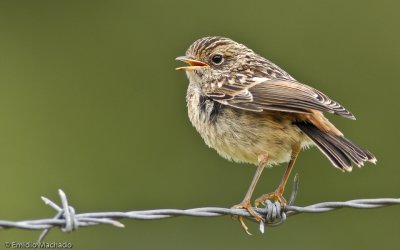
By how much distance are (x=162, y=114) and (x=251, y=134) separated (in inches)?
210

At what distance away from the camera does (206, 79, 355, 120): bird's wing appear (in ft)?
23.5

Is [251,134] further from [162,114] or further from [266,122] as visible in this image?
[162,114]

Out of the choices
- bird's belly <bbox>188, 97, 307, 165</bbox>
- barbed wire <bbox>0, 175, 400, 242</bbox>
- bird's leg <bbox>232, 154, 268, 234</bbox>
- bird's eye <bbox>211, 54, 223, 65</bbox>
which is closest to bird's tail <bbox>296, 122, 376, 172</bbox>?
bird's belly <bbox>188, 97, 307, 165</bbox>

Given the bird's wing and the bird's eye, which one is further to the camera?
the bird's eye

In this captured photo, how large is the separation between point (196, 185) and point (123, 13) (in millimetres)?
3287

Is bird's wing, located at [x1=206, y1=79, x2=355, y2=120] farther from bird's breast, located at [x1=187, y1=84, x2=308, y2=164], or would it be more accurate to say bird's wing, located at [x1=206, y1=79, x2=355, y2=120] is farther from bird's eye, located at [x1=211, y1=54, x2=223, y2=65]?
bird's eye, located at [x1=211, y1=54, x2=223, y2=65]

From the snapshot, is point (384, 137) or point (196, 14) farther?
point (196, 14)

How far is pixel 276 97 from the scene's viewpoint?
7.42 m

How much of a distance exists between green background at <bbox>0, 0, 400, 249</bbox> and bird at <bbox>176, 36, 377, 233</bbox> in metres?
3.09

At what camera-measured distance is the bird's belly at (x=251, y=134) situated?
7.50 m

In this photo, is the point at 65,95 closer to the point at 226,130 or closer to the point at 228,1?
the point at 228,1

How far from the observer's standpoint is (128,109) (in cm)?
1296

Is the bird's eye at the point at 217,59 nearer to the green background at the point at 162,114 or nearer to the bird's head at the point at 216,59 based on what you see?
the bird's head at the point at 216,59

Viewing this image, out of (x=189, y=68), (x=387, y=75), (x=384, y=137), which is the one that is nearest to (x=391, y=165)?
(x=384, y=137)
